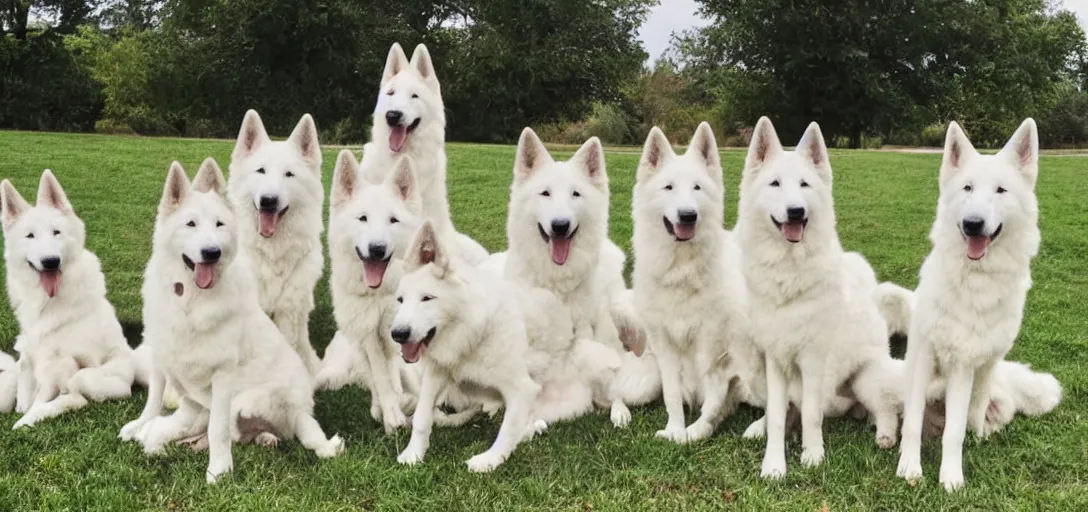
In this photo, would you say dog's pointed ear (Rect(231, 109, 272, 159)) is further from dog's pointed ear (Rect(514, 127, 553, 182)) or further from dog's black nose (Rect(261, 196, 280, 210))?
dog's pointed ear (Rect(514, 127, 553, 182))

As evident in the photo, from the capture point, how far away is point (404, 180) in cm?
468

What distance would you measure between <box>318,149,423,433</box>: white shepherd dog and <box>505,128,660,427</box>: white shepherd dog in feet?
2.01

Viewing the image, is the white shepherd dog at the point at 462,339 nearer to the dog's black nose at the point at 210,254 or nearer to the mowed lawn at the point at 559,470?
the mowed lawn at the point at 559,470

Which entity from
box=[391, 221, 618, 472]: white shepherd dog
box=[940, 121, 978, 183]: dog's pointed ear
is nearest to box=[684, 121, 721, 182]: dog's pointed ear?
box=[940, 121, 978, 183]: dog's pointed ear

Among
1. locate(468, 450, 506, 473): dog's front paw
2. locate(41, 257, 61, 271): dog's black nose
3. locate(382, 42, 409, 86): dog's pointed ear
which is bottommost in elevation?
locate(468, 450, 506, 473): dog's front paw

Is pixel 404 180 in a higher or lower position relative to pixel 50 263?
higher

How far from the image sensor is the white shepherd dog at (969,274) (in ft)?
11.6

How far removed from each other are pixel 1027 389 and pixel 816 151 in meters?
1.89

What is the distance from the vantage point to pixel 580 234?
4.73 m

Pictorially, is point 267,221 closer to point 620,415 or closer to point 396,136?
point 396,136

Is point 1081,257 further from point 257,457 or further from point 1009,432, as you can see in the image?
point 257,457

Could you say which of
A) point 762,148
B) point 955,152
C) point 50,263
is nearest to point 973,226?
point 955,152

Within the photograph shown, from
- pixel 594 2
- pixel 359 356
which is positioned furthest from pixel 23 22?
pixel 359 356

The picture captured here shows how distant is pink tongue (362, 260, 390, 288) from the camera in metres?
4.52
